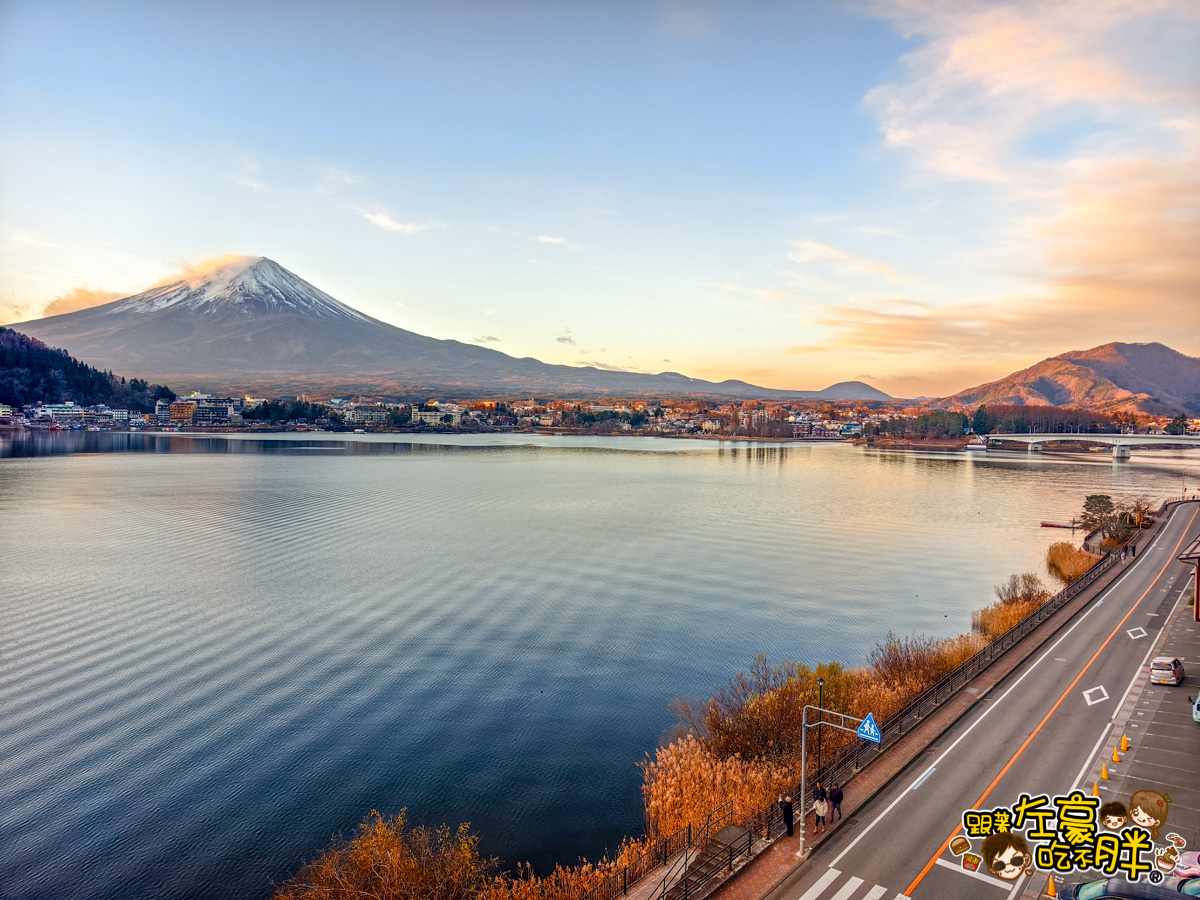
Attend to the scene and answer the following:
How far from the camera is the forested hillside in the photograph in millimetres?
160625

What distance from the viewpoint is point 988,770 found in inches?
606

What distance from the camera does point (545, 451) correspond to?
145m

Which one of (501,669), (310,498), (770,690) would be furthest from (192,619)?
(310,498)

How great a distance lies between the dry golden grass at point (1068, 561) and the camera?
131 ft

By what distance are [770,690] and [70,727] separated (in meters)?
22.1

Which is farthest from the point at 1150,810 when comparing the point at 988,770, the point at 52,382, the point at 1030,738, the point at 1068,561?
the point at 52,382

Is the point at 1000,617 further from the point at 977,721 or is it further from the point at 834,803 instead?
the point at 834,803

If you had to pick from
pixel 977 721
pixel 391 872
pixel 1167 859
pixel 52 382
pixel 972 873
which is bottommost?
pixel 391 872

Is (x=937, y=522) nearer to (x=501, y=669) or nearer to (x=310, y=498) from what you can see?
(x=501, y=669)

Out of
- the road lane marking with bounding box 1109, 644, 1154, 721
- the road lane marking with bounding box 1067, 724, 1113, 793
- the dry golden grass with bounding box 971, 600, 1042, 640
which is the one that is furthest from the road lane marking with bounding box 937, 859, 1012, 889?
the dry golden grass with bounding box 971, 600, 1042, 640

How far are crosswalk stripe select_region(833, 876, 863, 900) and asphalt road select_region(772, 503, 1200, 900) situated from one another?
2 centimetres

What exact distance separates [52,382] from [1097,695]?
212 m

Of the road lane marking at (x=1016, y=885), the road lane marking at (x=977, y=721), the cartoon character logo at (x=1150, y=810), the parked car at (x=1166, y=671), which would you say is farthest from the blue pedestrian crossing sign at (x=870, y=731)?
the parked car at (x=1166, y=671)

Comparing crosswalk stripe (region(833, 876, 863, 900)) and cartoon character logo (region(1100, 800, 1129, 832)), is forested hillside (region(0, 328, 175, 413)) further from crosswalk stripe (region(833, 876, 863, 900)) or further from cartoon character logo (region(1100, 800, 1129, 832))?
cartoon character logo (region(1100, 800, 1129, 832))
